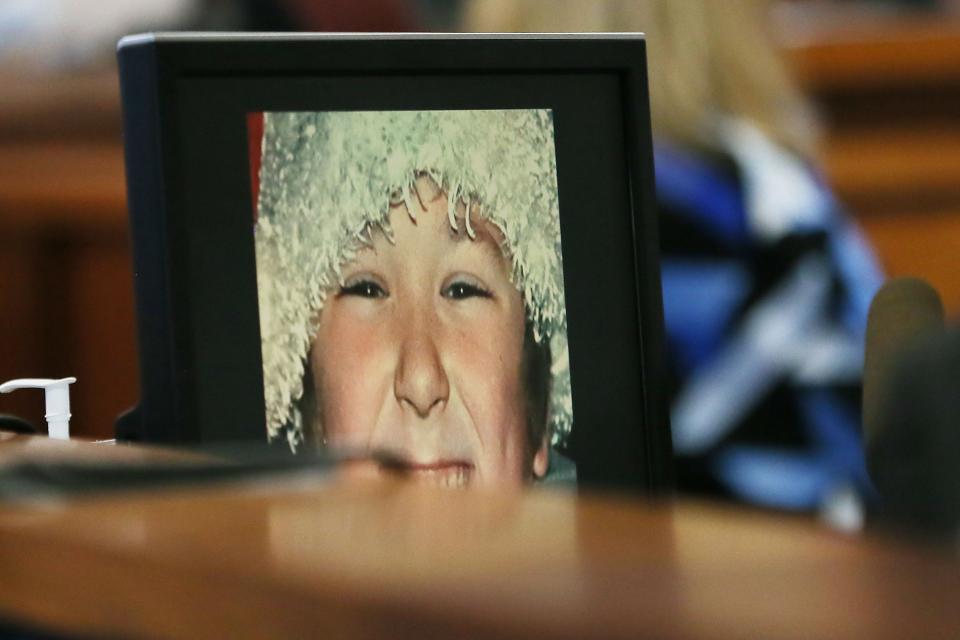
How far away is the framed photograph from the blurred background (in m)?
0.23

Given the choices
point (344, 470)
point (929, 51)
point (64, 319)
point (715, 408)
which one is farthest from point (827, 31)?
point (344, 470)

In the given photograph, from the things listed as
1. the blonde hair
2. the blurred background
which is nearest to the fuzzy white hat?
the blurred background

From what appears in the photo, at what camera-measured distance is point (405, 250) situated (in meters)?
0.62

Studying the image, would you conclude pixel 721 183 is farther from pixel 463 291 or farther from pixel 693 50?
pixel 463 291

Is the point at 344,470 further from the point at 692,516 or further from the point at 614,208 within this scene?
the point at 614,208

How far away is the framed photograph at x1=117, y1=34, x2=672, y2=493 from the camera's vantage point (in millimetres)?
585

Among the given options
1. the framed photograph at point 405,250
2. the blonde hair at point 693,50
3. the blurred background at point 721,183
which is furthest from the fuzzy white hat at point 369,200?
the blonde hair at point 693,50

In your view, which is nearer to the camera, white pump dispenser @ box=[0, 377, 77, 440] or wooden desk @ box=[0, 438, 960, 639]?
wooden desk @ box=[0, 438, 960, 639]

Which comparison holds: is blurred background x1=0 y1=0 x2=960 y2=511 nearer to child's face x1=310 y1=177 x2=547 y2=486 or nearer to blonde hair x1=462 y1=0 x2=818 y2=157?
blonde hair x1=462 y1=0 x2=818 y2=157

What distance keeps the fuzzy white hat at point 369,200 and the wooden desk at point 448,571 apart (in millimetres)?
230

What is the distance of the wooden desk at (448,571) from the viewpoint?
0.81 feet

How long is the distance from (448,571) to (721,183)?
2.95ft

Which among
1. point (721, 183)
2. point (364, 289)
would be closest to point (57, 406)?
point (364, 289)

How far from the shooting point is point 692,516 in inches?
12.8
